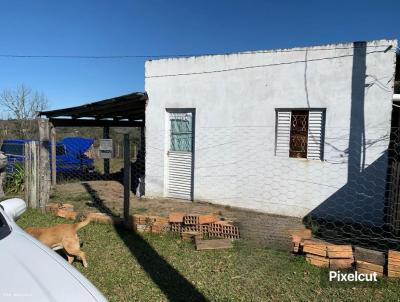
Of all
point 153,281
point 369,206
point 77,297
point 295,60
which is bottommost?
point 153,281

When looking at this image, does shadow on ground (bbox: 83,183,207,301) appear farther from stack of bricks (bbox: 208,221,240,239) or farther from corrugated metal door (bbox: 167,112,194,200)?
corrugated metal door (bbox: 167,112,194,200)

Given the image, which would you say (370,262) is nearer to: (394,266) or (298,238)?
(394,266)

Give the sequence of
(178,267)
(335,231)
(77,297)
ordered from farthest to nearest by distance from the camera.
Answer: (335,231), (178,267), (77,297)

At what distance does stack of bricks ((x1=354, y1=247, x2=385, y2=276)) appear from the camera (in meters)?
4.75

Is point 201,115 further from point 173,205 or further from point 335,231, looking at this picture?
point 335,231

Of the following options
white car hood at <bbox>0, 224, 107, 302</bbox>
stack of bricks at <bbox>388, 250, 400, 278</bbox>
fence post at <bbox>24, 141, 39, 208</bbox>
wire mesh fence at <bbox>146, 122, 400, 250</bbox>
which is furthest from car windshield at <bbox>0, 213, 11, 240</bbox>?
fence post at <bbox>24, 141, 39, 208</bbox>

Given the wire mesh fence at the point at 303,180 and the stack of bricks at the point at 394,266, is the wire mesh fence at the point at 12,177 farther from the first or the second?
the stack of bricks at the point at 394,266

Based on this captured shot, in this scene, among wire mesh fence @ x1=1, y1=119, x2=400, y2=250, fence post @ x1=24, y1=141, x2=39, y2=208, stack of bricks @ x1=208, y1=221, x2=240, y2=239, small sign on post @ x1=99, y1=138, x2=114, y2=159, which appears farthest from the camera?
small sign on post @ x1=99, y1=138, x2=114, y2=159

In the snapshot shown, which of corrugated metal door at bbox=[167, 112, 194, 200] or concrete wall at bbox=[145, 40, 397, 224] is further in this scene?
corrugated metal door at bbox=[167, 112, 194, 200]

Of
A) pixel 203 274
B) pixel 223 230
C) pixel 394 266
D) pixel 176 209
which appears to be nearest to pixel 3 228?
pixel 203 274

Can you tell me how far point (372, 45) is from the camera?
7344 millimetres

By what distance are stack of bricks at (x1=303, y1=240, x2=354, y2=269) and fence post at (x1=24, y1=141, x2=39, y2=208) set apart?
5900mm

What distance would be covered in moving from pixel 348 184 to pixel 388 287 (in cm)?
347

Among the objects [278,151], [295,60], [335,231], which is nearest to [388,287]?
[335,231]
